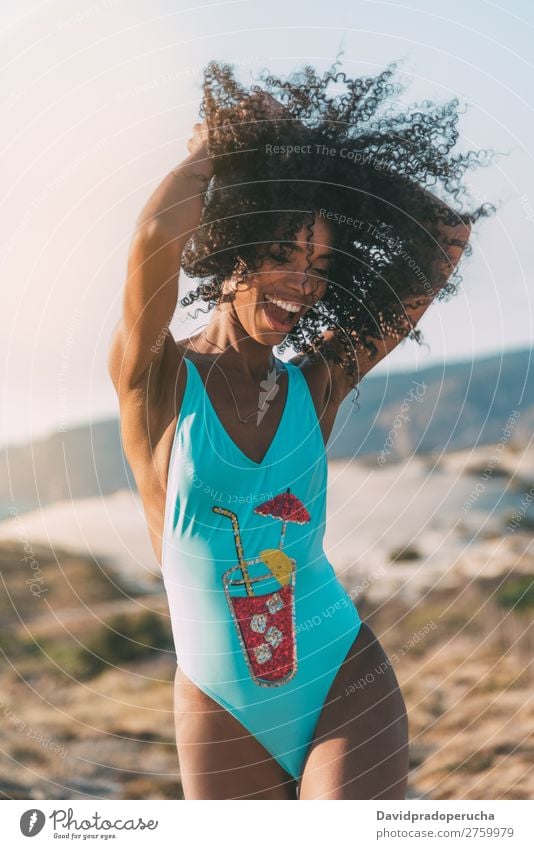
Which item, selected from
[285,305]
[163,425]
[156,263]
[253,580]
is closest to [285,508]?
[253,580]

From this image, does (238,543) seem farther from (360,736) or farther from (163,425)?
(360,736)

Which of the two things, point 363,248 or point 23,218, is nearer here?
point 363,248

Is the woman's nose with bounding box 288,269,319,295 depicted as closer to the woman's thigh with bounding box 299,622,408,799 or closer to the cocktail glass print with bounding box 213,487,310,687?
the cocktail glass print with bounding box 213,487,310,687

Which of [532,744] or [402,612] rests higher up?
[402,612]

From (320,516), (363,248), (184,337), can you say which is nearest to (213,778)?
(320,516)

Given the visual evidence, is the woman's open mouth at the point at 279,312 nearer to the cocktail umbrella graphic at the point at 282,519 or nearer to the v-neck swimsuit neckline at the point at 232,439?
the v-neck swimsuit neckline at the point at 232,439

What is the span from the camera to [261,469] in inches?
73.4

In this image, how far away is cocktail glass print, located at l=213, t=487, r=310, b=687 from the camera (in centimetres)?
185

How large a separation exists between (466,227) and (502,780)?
305cm

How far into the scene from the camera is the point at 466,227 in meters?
2.12

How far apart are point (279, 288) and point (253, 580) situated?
1.90 ft

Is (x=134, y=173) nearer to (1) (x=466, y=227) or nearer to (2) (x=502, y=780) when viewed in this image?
(1) (x=466, y=227)

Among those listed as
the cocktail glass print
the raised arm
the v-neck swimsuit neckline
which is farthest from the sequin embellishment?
the raised arm

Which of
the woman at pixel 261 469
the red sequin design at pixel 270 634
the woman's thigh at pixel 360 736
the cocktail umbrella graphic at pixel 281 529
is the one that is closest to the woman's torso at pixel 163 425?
the woman at pixel 261 469
